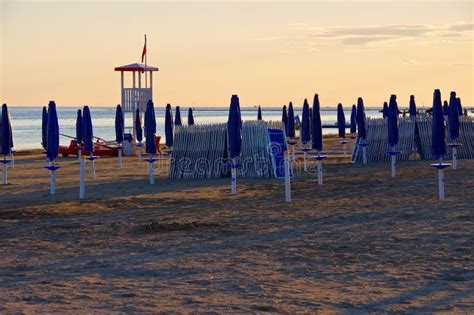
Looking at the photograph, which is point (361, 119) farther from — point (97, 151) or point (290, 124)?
point (97, 151)

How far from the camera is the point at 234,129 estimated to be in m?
18.1

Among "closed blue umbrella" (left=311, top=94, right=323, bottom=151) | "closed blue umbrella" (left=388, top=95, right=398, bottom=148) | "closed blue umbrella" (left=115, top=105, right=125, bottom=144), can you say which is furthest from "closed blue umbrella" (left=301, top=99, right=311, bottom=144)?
"closed blue umbrella" (left=115, top=105, right=125, bottom=144)

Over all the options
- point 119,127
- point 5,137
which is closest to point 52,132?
point 5,137

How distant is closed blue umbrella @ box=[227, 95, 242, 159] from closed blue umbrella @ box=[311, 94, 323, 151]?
6.46 ft

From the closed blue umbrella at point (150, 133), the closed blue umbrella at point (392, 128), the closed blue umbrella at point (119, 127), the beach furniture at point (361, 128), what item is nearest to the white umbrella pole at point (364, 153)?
the beach furniture at point (361, 128)

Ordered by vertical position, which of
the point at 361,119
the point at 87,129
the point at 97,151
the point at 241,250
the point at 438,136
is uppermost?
the point at 361,119

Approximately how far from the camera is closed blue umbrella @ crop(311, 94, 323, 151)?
63.5 feet

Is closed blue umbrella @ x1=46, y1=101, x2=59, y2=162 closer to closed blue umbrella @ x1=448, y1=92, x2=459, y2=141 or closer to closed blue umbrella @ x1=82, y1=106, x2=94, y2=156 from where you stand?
closed blue umbrella @ x1=82, y1=106, x2=94, y2=156

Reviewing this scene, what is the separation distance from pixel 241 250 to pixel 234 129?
8.10 metres

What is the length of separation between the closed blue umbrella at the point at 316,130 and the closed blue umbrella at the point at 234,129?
1968mm

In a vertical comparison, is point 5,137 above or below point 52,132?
below

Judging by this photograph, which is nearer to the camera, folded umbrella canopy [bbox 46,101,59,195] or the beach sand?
the beach sand

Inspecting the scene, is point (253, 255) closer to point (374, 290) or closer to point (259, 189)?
point (374, 290)

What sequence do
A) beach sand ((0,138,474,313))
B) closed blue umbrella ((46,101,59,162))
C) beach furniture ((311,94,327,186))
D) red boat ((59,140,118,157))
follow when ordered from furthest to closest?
red boat ((59,140,118,157)), beach furniture ((311,94,327,186)), closed blue umbrella ((46,101,59,162)), beach sand ((0,138,474,313))
